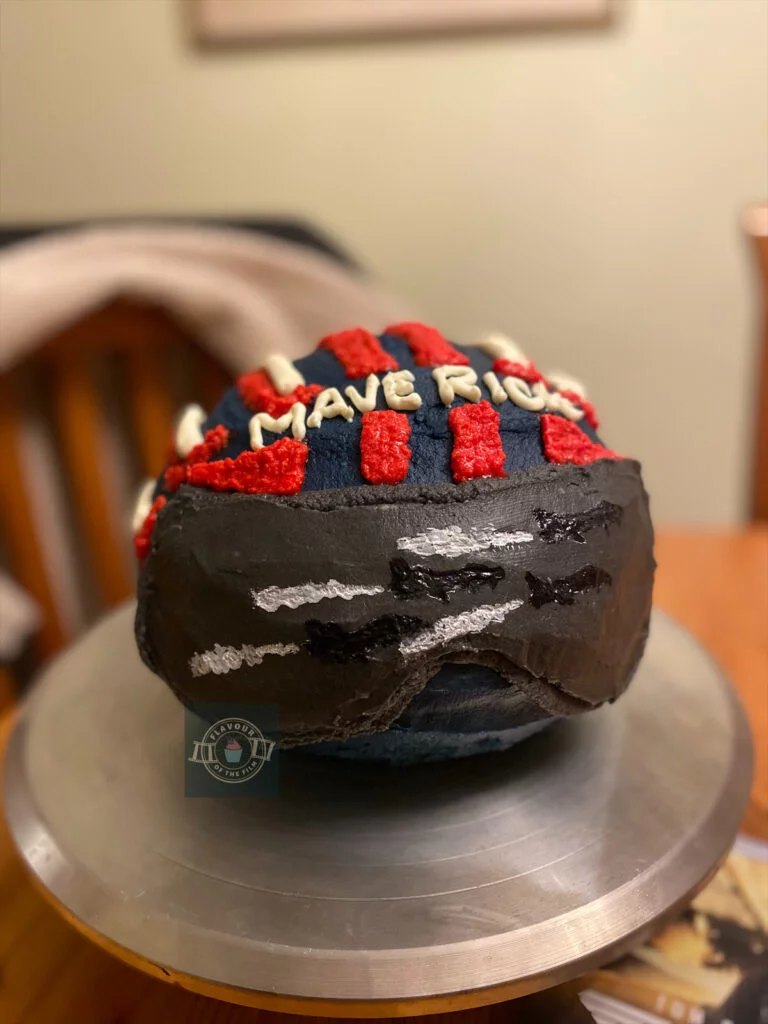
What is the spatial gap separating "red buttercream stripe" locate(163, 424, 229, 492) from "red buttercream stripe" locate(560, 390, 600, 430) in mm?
232

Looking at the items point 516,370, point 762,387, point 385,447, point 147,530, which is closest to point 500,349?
point 516,370

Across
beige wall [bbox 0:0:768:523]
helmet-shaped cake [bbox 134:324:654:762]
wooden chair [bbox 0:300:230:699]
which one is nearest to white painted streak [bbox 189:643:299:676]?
helmet-shaped cake [bbox 134:324:654:762]

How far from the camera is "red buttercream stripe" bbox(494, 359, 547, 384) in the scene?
0.55 metres

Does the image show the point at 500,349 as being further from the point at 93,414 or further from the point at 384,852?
the point at 93,414

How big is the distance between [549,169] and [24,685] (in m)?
0.97

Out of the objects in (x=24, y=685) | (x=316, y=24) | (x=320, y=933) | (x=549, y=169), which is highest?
(x=316, y=24)

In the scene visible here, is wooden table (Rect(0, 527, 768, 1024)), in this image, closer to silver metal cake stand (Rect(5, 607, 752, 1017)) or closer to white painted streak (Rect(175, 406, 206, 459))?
→ silver metal cake stand (Rect(5, 607, 752, 1017))

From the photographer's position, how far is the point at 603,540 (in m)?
0.50

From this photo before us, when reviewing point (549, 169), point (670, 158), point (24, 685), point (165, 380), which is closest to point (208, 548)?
point (670, 158)

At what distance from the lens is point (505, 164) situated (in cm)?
90

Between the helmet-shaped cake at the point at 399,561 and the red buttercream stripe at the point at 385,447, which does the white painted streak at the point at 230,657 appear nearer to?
the helmet-shaped cake at the point at 399,561

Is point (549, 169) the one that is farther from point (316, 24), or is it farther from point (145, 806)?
point (145, 806)

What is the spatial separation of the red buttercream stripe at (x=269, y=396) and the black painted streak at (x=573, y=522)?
0.16 m

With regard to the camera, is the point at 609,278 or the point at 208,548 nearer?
the point at 208,548
